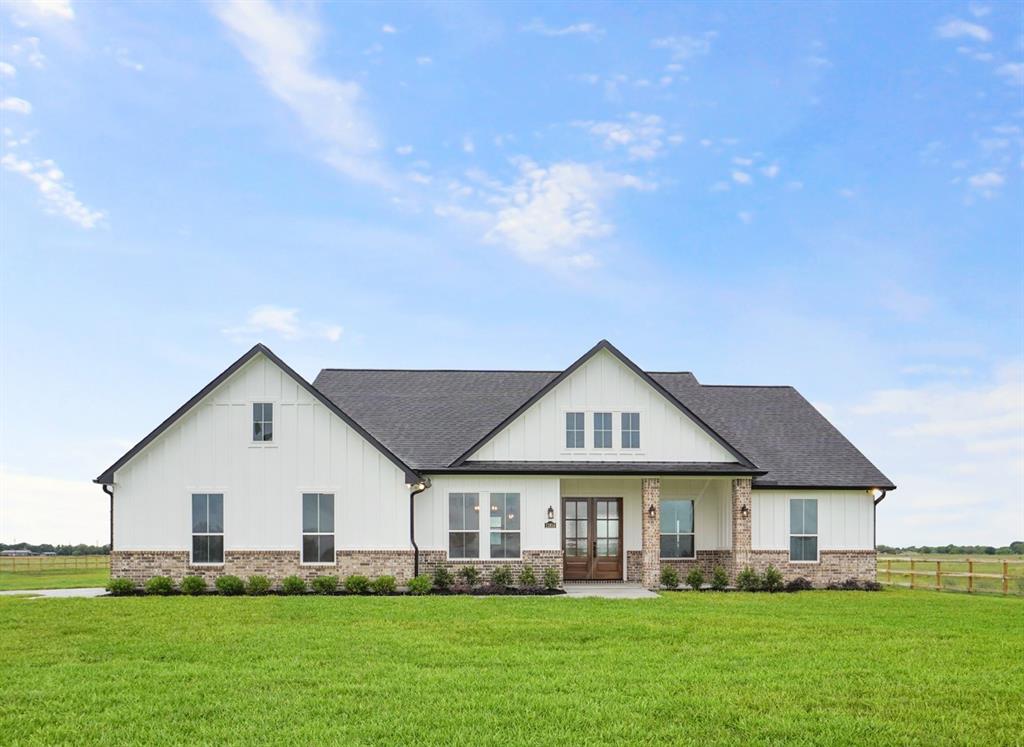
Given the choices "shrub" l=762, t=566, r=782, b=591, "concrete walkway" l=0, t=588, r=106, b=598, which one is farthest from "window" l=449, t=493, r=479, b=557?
"concrete walkway" l=0, t=588, r=106, b=598

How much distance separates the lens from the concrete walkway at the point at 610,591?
21.5 m

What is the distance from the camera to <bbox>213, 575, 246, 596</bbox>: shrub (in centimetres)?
2227

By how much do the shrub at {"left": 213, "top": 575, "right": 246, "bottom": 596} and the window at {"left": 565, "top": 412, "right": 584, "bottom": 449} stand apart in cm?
882

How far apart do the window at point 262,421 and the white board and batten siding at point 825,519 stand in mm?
12947

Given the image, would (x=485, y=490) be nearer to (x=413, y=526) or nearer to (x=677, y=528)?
(x=413, y=526)

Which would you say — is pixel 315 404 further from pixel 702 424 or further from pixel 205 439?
pixel 702 424

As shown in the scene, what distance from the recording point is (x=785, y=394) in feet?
101

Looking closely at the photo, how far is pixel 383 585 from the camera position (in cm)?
2231

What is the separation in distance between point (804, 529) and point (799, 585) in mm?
1622

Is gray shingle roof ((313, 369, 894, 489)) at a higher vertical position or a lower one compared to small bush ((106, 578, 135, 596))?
higher

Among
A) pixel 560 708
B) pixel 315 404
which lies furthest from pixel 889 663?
pixel 315 404

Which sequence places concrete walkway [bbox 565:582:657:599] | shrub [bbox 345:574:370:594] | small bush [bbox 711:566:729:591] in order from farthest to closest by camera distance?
small bush [bbox 711:566:729:591]
shrub [bbox 345:574:370:594]
concrete walkway [bbox 565:582:657:599]

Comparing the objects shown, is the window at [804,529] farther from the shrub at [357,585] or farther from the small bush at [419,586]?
the shrub at [357,585]

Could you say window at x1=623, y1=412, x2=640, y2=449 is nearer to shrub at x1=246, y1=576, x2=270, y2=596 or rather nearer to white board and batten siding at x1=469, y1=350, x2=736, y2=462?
white board and batten siding at x1=469, y1=350, x2=736, y2=462
